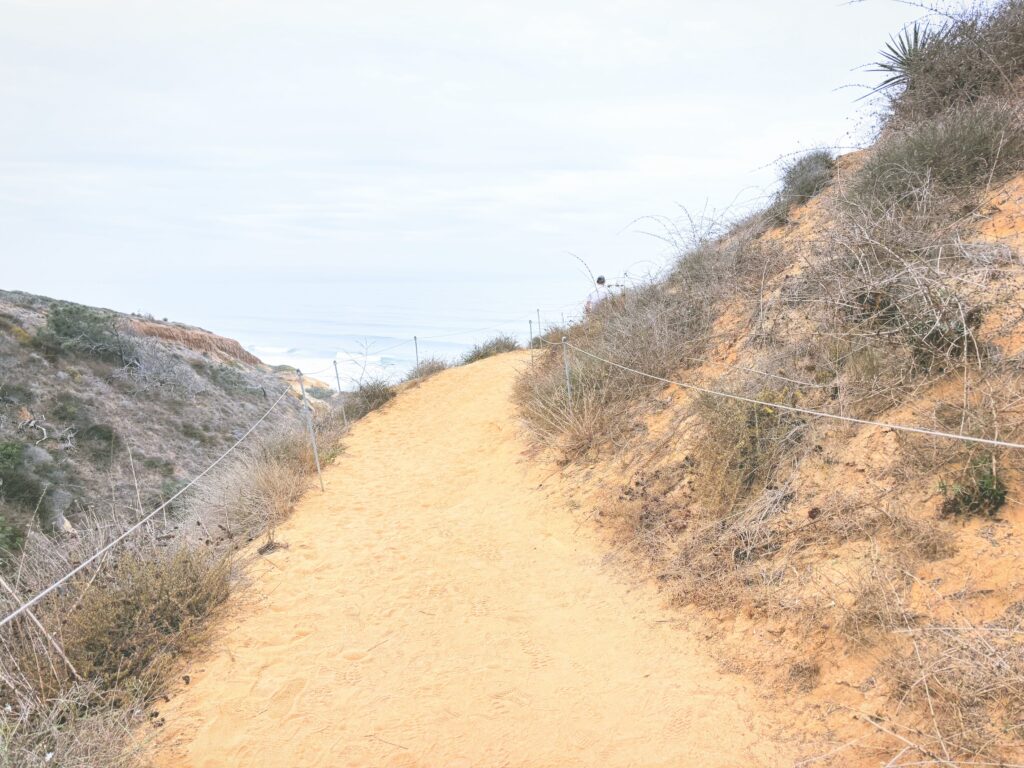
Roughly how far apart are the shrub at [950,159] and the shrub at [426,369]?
33.3 ft

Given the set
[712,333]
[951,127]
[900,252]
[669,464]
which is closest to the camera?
[900,252]

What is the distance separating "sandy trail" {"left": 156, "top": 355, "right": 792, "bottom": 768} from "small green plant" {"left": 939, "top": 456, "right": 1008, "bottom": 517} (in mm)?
1529

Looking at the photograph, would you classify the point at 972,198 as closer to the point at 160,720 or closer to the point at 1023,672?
the point at 1023,672

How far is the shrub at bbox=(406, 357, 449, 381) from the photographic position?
1464 cm

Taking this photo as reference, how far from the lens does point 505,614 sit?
455 cm

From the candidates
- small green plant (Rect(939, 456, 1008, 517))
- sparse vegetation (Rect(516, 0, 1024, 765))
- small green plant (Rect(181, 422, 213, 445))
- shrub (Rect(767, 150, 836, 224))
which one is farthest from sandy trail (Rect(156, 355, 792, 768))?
small green plant (Rect(181, 422, 213, 445))

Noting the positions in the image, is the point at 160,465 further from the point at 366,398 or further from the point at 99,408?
the point at 366,398

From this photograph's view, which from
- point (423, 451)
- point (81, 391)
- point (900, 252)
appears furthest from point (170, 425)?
point (900, 252)

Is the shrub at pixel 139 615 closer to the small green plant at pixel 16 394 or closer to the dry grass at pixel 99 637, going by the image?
the dry grass at pixel 99 637

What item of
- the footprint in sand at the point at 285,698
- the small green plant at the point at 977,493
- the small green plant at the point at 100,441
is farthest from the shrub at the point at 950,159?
the small green plant at the point at 100,441

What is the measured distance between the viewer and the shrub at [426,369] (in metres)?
14.6

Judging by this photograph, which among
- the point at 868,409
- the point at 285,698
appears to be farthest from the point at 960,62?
the point at 285,698

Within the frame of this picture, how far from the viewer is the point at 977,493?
330 cm

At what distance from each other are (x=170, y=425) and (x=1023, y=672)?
14.2 metres
